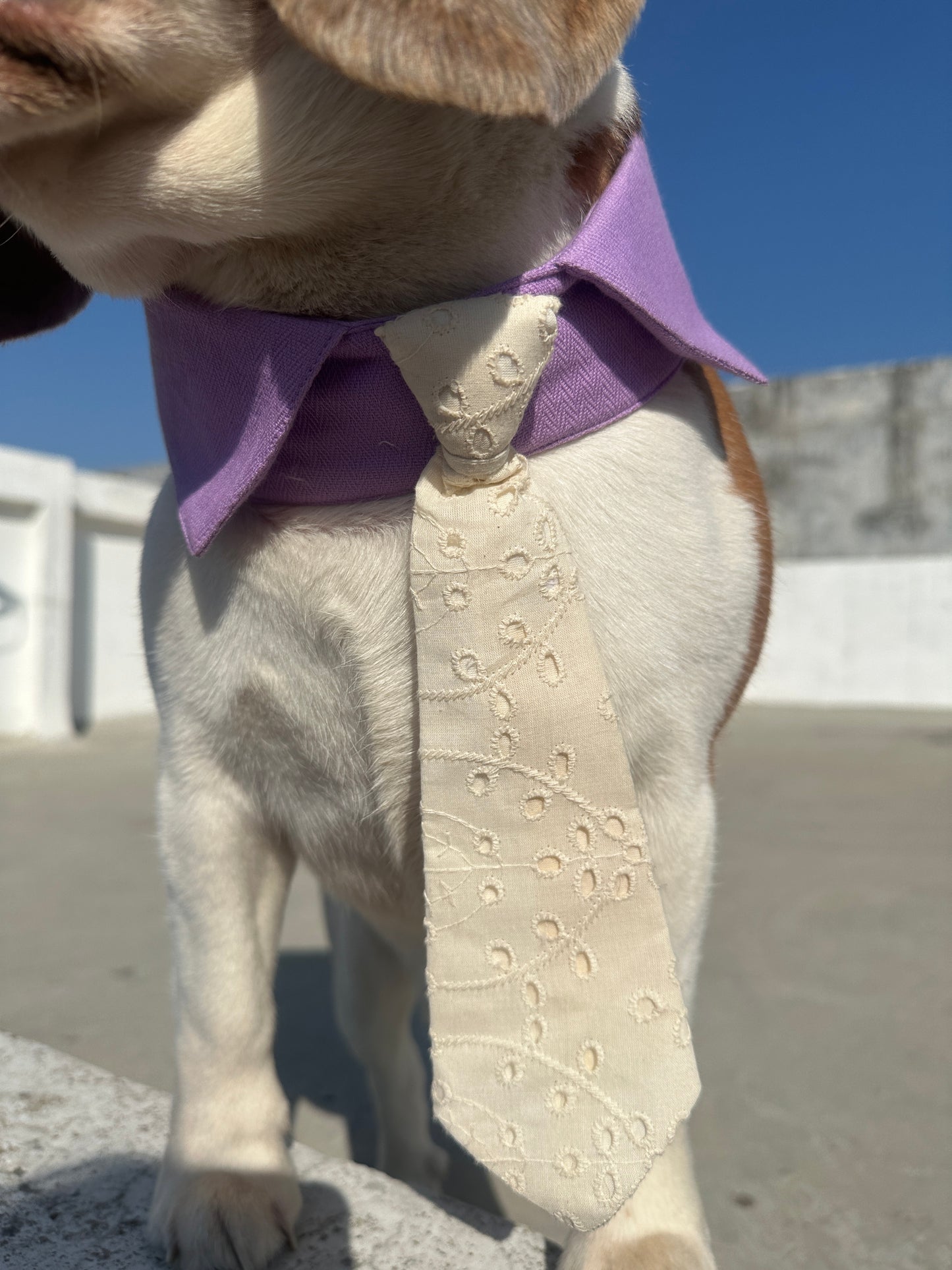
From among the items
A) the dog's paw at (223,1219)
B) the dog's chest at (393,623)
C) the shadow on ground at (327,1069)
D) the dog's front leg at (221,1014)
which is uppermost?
the dog's chest at (393,623)

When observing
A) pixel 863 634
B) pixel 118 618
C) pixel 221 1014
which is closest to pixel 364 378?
pixel 221 1014

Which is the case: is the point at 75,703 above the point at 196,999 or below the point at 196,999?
below

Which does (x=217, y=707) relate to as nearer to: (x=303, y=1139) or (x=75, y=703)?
(x=303, y=1139)

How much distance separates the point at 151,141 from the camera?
878 mm

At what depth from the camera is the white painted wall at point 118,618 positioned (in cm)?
753

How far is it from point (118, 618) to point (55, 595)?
1011 mm

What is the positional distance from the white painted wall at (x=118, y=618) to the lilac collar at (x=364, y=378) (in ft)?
17.1

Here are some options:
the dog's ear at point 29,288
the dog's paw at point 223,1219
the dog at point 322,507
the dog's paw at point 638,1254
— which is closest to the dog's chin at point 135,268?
the dog at point 322,507

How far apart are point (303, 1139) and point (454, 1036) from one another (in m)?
1.21

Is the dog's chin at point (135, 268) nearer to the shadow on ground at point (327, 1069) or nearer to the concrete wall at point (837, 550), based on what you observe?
the shadow on ground at point (327, 1069)

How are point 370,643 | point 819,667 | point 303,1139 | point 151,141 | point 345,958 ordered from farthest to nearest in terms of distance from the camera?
point 819,667
point 303,1139
point 345,958
point 370,643
point 151,141

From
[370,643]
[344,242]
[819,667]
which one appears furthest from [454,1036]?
[819,667]

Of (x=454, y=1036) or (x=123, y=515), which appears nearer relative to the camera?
(x=454, y=1036)

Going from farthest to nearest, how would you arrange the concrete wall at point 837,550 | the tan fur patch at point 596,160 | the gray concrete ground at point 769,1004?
1. the concrete wall at point 837,550
2. the gray concrete ground at point 769,1004
3. the tan fur patch at point 596,160
